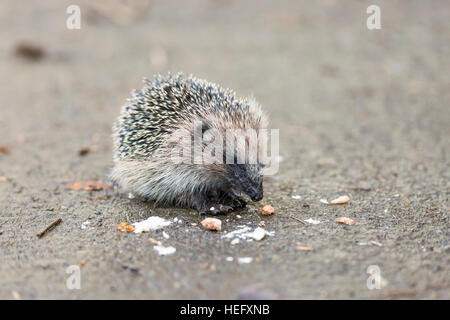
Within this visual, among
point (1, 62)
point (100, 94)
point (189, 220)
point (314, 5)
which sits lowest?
point (189, 220)

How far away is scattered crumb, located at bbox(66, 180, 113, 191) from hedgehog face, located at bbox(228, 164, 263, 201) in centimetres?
257

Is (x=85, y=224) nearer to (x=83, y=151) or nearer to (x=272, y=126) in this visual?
(x=83, y=151)

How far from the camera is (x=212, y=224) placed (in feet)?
20.7

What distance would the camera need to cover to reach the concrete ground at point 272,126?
213 inches

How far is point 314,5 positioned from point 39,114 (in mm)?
11694

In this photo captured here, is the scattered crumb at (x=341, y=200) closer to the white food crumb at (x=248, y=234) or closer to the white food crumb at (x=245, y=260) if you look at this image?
the white food crumb at (x=248, y=234)

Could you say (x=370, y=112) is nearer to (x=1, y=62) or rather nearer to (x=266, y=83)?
(x=266, y=83)

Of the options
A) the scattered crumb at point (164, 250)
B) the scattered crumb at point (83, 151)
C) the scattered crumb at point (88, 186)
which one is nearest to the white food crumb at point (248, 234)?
the scattered crumb at point (164, 250)

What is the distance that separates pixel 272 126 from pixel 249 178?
4642 mm

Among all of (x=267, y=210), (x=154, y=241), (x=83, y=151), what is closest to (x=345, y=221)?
(x=267, y=210)

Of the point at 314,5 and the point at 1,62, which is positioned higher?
the point at 314,5

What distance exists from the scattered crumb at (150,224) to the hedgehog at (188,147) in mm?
619

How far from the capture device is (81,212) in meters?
7.07
